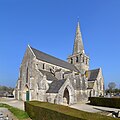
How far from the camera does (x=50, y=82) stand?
90.8 ft

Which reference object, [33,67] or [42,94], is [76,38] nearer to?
[33,67]

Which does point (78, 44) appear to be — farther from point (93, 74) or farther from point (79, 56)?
point (93, 74)

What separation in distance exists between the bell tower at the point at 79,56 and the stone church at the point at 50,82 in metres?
0.73

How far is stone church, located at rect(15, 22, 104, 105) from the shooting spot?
83.2ft

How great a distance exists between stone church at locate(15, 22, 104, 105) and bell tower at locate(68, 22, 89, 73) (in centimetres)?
73

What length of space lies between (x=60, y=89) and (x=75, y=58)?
22340 mm

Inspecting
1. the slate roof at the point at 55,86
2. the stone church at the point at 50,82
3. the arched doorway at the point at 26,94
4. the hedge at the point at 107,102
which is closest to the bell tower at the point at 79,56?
the stone church at the point at 50,82

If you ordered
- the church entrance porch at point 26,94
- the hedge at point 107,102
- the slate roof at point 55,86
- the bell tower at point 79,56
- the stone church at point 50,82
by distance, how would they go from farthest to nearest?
the bell tower at point 79,56 < the church entrance porch at point 26,94 < the stone church at point 50,82 < the slate roof at point 55,86 < the hedge at point 107,102

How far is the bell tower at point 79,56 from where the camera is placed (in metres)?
44.0

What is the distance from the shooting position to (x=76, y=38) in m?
47.0

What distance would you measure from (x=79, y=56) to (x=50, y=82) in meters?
18.5

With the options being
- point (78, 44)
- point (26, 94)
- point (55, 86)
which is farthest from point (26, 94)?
point (78, 44)

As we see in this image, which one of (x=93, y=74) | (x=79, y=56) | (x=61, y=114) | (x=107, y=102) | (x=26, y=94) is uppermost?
(x=79, y=56)

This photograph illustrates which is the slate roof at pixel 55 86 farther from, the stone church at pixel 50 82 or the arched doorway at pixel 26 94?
the arched doorway at pixel 26 94
